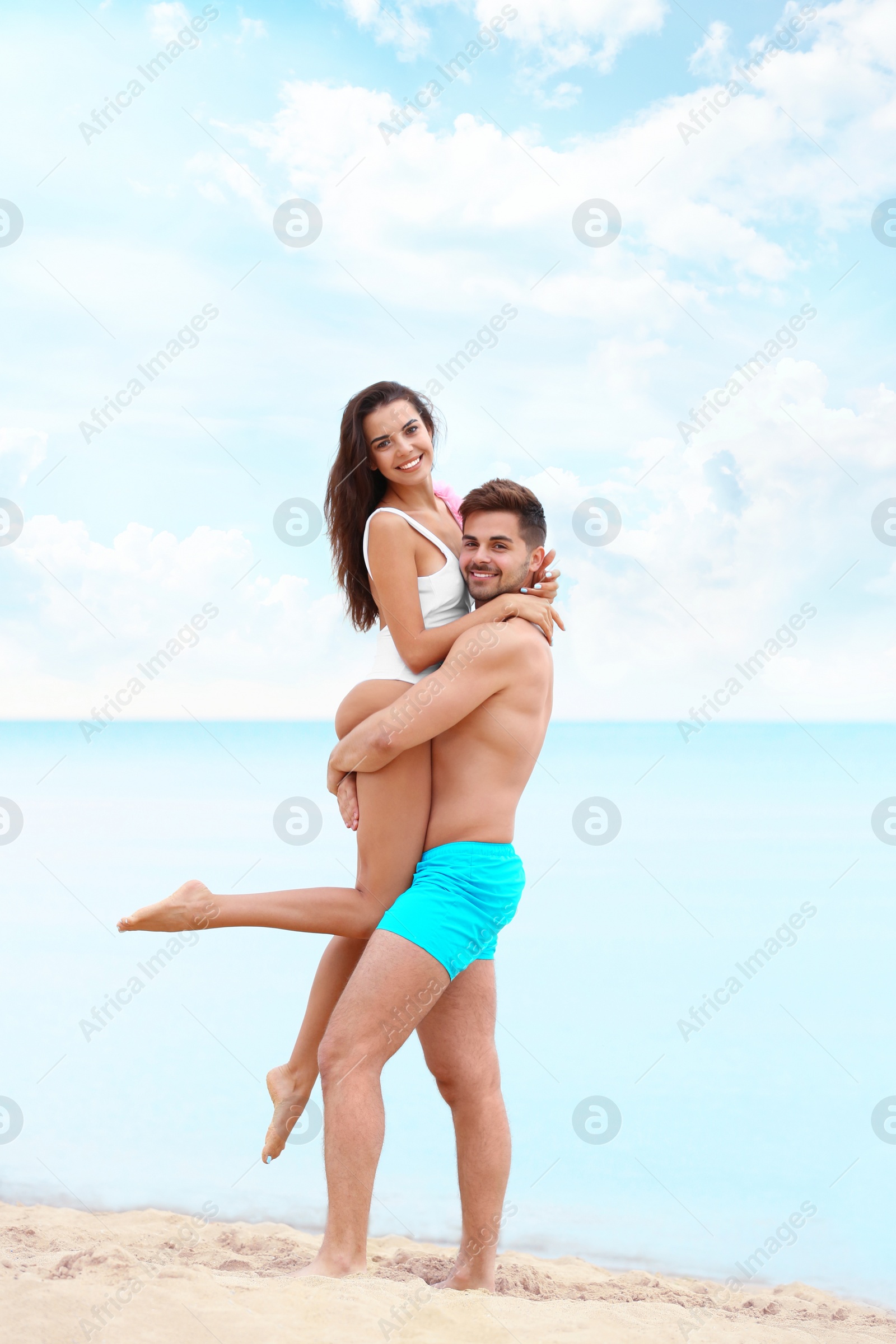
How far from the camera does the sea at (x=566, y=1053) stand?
16.1 ft

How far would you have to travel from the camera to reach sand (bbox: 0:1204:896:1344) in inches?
90.7

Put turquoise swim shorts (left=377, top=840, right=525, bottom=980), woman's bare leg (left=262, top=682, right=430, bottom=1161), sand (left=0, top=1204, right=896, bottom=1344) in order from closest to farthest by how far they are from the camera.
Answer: sand (left=0, top=1204, right=896, bottom=1344) < turquoise swim shorts (left=377, top=840, right=525, bottom=980) < woman's bare leg (left=262, top=682, right=430, bottom=1161)

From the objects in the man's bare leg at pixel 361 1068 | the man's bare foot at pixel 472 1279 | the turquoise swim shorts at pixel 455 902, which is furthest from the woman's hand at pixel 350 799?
the man's bare foot at pixel 472 1279

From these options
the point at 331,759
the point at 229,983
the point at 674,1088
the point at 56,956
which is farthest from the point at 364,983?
the point at 56,956

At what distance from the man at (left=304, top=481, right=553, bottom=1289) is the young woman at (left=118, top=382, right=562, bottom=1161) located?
0.23 ft

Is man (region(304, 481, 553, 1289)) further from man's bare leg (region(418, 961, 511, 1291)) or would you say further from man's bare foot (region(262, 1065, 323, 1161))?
man's bare foot (region(262, 1065, 323, 1161))

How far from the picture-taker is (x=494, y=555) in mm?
3215

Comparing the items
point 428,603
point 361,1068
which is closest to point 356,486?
point 428,603

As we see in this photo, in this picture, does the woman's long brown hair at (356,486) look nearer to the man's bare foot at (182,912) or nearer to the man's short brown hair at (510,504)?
the man's short brown hair at (510,504)

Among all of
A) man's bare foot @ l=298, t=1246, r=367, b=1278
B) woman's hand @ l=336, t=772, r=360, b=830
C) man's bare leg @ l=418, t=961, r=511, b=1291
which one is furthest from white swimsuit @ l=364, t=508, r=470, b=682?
man's bare foot @ l=298, t=1246, r=367, b=1278

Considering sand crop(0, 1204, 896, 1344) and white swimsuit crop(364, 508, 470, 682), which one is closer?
sand crop(0, 1204, 896, 1344)

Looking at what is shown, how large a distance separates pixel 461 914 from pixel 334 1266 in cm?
96

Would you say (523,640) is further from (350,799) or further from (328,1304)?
(328,1304)

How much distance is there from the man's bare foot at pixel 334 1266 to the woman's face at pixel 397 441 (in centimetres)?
222
